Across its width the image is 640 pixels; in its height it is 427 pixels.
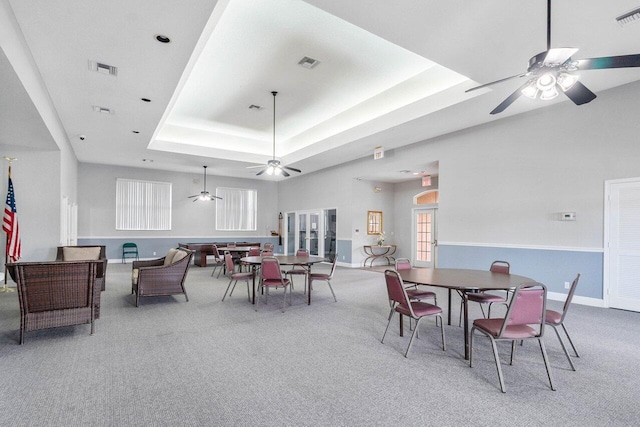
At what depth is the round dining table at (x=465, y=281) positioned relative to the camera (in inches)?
122

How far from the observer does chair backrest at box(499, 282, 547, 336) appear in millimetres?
2576

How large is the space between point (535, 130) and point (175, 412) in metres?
6.65

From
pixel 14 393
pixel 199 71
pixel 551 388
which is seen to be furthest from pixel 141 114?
pixel 551 388

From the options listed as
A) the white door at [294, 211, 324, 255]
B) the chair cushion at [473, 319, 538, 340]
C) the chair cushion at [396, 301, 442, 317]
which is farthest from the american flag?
the white door at [294, 211, 324, 255]

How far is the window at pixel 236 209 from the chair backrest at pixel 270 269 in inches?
339

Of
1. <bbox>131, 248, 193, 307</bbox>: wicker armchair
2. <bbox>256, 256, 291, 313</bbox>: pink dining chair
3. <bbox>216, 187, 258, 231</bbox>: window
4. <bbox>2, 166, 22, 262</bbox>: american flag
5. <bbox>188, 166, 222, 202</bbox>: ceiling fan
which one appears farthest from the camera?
<bbox>216, 187, 258, 231</bbox>: window

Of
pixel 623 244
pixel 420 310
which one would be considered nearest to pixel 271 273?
pixel 420 310

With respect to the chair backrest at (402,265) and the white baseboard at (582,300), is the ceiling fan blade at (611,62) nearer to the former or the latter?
the chair backrest at (402,265)

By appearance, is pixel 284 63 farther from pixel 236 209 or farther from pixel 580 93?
pixel 236 209

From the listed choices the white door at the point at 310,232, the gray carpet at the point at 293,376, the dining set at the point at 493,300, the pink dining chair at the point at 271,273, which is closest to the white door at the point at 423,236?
the white door at the point at 310,232

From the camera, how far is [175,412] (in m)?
2.27

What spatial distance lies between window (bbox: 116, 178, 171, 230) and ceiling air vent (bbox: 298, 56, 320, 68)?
8515 mm

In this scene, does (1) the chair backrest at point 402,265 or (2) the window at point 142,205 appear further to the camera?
(2) the window at point 142,205

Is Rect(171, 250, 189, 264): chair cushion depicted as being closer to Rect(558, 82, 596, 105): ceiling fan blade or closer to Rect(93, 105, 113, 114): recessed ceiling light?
Rect(93, 105, 113, 114): recessed ceiling light
